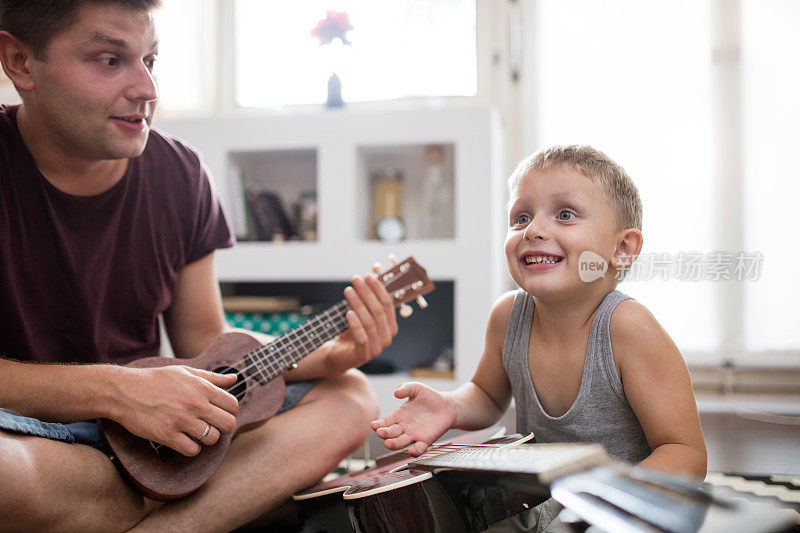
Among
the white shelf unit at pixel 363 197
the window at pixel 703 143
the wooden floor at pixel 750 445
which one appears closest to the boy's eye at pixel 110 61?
the white shelf unit at pixel 363 197

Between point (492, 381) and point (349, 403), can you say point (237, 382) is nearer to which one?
point (349, 403)

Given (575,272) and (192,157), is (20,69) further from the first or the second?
(575,272)

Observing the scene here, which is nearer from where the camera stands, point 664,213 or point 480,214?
point 480,214

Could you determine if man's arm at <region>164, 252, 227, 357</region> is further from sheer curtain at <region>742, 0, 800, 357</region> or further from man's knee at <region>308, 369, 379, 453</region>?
sheer curtain at <region>742, 0, 800, 357</region>

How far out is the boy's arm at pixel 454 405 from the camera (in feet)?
3.02

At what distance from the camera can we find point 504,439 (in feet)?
3.15

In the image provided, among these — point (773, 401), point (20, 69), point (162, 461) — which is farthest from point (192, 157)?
point (773, 401)

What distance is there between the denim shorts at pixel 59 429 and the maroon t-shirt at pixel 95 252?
0.16m

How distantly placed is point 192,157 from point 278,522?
68 cm

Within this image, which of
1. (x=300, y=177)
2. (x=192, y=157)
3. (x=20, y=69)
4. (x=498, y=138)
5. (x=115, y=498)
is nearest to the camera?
(x=115, y=498)

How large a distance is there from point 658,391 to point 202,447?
639 mm

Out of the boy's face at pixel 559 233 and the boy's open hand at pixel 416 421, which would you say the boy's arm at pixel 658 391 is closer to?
the boy's face at pixel 559 233

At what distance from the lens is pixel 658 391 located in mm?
883

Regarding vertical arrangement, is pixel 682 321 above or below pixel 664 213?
below
